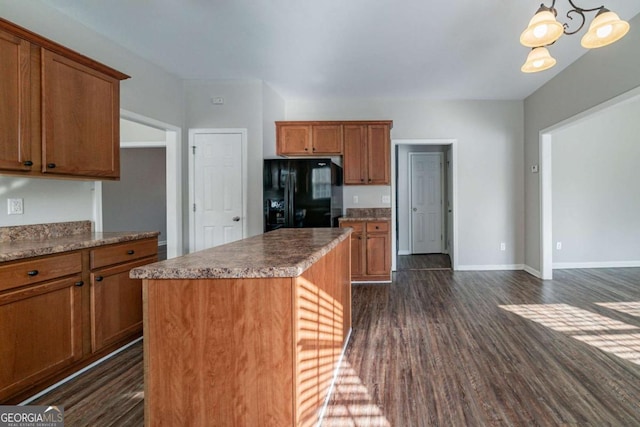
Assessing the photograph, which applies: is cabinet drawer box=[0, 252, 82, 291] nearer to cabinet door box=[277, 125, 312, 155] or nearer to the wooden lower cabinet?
the wooden lower cabinet

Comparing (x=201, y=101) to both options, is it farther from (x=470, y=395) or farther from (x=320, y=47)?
(x=470, y=395)

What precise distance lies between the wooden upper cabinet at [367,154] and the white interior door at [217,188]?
5.11ft

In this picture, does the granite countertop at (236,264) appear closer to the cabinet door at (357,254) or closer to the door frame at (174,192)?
the door frame at (174,192)

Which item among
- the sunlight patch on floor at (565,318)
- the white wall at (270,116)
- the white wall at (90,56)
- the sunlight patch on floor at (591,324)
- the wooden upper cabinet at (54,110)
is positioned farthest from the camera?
the white wall at (270,116)

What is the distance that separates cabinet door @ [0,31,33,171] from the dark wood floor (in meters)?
1.46

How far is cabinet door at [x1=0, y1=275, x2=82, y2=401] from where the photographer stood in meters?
1.73

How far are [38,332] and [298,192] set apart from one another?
2660 mm

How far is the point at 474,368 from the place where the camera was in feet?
7.35

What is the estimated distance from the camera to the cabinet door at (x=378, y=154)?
15.5ft

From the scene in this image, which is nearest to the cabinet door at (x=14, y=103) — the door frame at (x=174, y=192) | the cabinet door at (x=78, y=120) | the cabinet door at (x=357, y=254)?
the cabinet door at (x=78, y=120)

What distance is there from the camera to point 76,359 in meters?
2.13

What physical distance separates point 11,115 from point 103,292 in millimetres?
1251

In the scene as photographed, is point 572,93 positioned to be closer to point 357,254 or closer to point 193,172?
point 357,254

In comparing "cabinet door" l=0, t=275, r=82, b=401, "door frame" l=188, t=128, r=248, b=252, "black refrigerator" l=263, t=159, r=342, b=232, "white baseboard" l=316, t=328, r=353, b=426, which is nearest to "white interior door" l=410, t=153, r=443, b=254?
"black refrigerator" l=263, t=159, r=342, b=232
